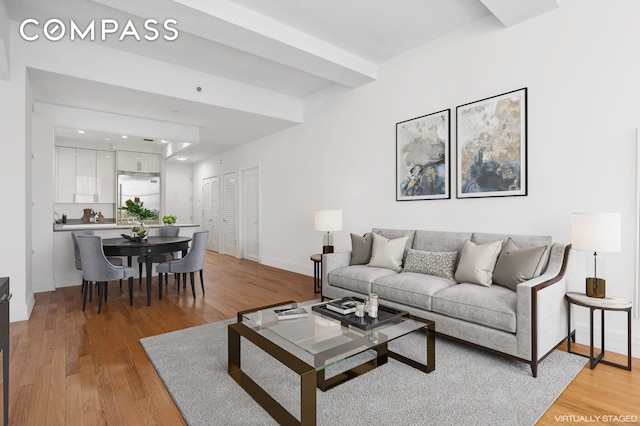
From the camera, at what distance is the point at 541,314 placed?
234cm

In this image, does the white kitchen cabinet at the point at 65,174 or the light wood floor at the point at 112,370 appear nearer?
the light wood floor at the point at 112,370

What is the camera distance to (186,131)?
6219mm

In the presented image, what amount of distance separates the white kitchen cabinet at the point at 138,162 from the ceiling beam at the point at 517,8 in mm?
7375

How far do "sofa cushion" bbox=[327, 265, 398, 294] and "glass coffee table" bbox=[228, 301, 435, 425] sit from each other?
919 millimetres

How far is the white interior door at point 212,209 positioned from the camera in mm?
9094

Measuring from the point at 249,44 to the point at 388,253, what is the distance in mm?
2694

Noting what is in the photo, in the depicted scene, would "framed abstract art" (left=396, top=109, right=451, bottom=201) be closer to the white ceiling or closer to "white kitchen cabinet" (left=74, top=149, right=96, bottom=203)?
the white ceiling

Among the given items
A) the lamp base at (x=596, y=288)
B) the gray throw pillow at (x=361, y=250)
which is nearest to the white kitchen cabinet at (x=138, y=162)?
the gray throw pillow at (x=361, y=250)

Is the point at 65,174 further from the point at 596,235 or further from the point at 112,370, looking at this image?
the point at 596,235

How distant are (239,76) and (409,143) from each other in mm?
2675

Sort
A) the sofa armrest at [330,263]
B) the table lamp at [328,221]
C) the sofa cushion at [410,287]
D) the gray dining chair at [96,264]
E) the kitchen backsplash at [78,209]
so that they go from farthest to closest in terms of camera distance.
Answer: the kitchen backsplash at [78,209], the table lamp at [328,221], the sofa armrest at [330,263], the gray dining chair at [96,264], the sofa cushion at [410,287]

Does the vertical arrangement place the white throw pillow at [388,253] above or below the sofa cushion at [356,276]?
above

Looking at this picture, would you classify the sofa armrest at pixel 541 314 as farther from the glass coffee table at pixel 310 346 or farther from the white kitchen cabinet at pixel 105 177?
the white kitchen cabinet at pixel 105 177

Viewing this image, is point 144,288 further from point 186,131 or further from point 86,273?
point 186,131
